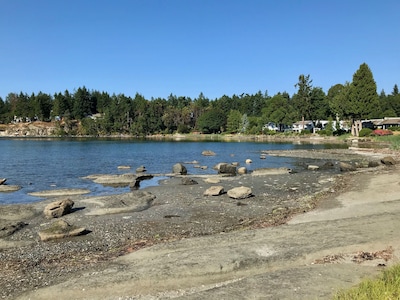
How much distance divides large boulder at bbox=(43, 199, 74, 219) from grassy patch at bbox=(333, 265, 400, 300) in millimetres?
21294

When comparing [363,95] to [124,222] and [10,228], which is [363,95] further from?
[10,228]

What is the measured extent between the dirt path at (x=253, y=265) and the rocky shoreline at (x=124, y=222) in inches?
70.9

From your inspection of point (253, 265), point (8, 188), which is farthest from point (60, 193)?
point (253, 265)

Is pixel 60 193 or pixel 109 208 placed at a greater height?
pixel 109 208

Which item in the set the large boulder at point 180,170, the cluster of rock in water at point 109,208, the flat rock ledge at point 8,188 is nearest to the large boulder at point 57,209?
the cluster of rock in water at point 109,208

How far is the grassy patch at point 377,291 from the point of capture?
8.04m

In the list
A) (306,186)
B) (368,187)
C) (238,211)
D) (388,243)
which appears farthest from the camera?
(306,186)

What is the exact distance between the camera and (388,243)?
13578mm

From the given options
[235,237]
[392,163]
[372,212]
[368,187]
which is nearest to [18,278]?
[235,237]

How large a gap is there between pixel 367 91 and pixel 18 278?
413 feet

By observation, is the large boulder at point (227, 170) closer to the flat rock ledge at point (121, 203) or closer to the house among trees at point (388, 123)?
the flat rock ledge at point (121, 203)

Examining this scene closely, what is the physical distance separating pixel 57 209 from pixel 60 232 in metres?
6.03

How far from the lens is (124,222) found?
23.4m

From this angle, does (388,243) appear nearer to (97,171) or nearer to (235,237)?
(235,237)
